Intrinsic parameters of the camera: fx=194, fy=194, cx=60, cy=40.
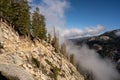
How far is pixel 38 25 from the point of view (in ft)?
305

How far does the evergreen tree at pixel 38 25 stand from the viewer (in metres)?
88.1

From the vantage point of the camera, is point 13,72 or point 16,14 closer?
point 13,72

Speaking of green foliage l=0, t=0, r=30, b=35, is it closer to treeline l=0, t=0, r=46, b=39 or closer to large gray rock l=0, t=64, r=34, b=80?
treeline l=0, t=0, r=46, b=39

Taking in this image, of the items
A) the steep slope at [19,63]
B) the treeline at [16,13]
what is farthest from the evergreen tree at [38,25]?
the steep slope at [19,63]

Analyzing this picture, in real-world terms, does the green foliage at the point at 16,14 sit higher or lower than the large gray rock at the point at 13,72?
higher

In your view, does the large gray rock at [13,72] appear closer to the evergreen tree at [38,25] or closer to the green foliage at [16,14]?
the green foliage at [16,14]

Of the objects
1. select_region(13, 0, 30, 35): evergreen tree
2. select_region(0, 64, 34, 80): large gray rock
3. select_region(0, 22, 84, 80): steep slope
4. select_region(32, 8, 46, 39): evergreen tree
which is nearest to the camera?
select_region(0, 64, 34, 80): large gray rock

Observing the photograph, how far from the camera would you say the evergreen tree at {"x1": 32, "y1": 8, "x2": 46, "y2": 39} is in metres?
88.1

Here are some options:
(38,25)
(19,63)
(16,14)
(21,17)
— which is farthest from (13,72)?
(38,25)

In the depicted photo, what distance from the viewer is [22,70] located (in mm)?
50406

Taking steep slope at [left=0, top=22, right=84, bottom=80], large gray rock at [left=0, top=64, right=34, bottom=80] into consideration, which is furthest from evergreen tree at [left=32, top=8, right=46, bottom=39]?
large gray rock at [left=0, top=64, right=34, bottom=80]

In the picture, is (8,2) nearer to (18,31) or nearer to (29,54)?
(18,31)

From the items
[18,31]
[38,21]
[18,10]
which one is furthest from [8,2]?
[38,21]

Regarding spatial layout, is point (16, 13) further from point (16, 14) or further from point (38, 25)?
point (38, 25)
